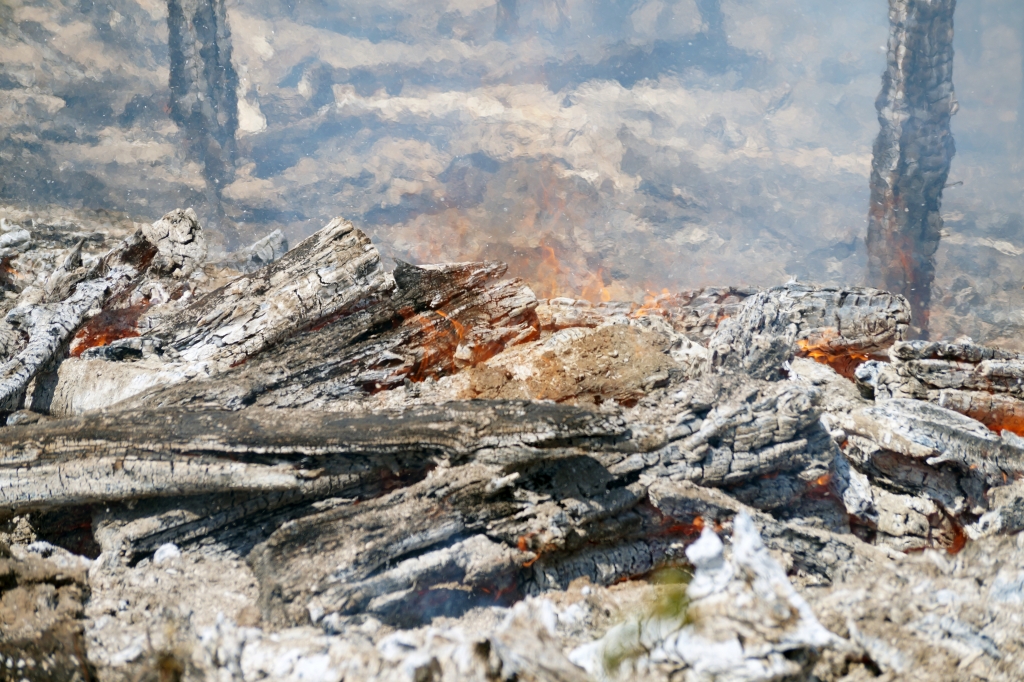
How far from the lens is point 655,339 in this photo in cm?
509

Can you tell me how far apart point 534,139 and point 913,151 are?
36.5 feet

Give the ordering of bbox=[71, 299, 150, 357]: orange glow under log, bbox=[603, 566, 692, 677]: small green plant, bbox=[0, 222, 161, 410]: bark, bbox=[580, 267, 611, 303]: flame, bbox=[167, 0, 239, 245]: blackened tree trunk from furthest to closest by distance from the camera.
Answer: bbox=[167, 0, 239, 245]: blackened tree trunk < bbox=[580, 267, 611, 303]: flame < bbox=[71, 299, 150, 357]: orange glow under log < bbox=[0, 222, 161, 410]: bark < bbox=[603, 566, 692, 677]: small green plant

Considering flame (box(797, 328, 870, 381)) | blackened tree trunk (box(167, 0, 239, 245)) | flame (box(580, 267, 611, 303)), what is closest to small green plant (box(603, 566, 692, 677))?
flame (box(797, 328, 870, 381))

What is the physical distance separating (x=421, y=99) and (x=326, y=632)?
70.3 feet

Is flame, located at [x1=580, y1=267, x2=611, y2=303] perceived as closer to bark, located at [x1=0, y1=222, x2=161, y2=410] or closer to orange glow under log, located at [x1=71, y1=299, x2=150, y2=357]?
bark, located at [x1=0, y1=222, x2=161, y2=410]

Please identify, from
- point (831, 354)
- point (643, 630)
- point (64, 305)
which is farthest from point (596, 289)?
point (643, 630)

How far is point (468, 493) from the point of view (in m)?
3.25

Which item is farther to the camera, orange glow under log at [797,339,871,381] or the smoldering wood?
orange glow under log at [797,339,871,381]

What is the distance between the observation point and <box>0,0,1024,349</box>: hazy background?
15.6 m

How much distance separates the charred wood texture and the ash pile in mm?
10237

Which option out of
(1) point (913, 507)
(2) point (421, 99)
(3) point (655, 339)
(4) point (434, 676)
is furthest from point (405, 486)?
(2) point (421, 99)

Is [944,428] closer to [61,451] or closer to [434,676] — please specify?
[434,676]

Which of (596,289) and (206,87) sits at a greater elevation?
(206,87)

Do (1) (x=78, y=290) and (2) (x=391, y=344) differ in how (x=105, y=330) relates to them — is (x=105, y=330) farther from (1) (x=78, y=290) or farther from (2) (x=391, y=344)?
(2) (x=391, y=344)
